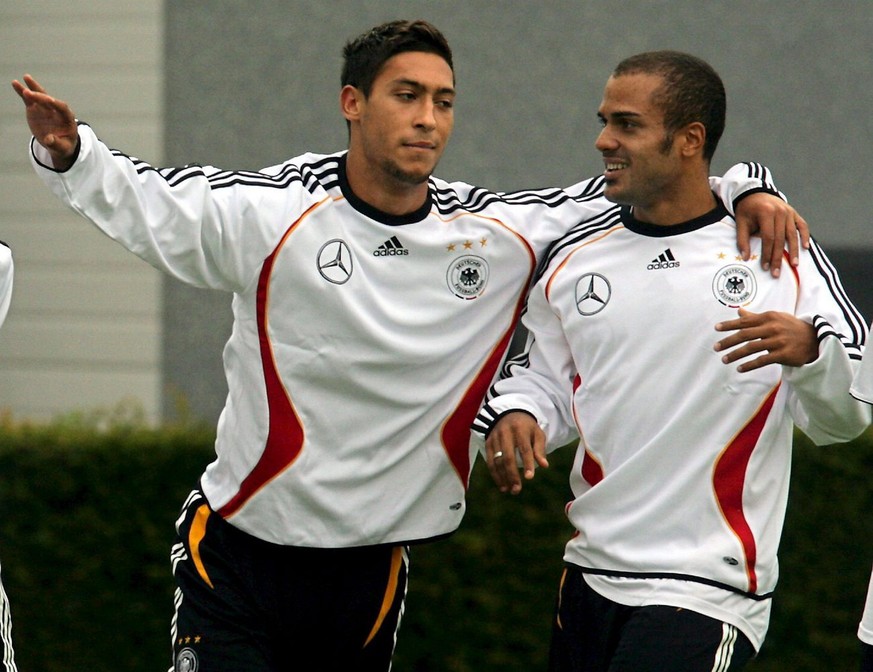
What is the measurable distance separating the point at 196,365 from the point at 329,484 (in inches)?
147

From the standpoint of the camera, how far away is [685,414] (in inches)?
155

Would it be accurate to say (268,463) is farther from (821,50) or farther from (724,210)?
(821,50)

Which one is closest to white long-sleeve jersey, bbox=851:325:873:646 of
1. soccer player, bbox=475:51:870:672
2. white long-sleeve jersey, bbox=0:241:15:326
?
soccer player, bbox=475:51:870:672

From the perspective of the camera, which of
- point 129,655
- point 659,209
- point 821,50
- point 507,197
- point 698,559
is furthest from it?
point 821,50

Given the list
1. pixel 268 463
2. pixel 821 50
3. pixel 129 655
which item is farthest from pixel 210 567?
pixel 821 50

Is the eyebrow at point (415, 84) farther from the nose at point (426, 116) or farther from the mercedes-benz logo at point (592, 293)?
the mercedes-benz logo at point (592, 293)

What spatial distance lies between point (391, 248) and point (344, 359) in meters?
0.34

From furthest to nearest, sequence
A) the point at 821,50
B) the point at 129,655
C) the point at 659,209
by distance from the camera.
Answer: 1. the point at 821,50
2. the point at 129,655
3. the point at 659,209

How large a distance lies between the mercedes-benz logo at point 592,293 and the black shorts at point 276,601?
892 millimetres

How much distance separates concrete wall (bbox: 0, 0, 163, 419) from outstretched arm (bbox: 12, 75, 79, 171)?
3.96m

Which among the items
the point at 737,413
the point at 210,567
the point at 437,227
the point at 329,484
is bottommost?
the point at 210,567

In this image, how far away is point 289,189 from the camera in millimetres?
4223

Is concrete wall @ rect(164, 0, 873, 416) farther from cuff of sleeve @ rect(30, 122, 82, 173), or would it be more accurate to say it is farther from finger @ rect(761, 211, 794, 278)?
cuff of sleeve @ rect(30, 122, 82, 173)

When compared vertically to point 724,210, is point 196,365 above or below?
below
